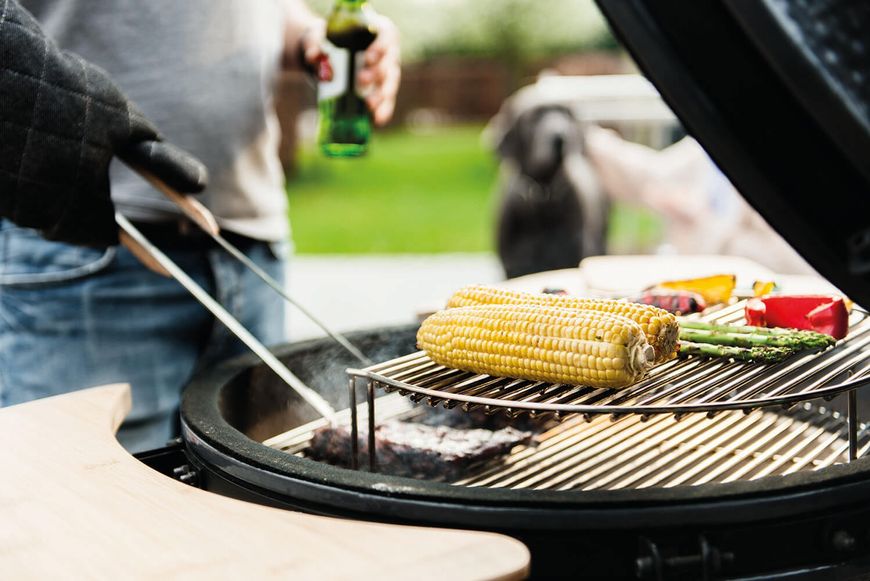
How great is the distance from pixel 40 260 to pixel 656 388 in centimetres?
173

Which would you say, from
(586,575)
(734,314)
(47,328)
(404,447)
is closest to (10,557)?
(586,575)

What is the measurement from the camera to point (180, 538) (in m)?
1.20

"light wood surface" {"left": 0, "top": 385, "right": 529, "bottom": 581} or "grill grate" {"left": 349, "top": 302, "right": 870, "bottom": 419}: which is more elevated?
"grill grate" {"left": 349, "top": 302, "right": 870, "bottom": 419}

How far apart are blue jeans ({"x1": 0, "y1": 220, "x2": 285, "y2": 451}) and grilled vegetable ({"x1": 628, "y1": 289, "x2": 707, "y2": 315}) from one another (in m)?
1.20

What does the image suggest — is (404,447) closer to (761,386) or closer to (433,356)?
(433,356)

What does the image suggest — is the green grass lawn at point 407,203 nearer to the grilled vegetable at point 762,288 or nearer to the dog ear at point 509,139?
the dog ear at point 509,139

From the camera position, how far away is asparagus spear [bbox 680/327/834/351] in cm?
176

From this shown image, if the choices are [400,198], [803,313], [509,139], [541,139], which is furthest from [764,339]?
[400,198]

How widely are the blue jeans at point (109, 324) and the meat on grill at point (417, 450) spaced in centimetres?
73

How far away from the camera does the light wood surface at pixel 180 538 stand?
112 cm

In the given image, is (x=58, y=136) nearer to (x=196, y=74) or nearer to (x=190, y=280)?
(x=190, y=280)

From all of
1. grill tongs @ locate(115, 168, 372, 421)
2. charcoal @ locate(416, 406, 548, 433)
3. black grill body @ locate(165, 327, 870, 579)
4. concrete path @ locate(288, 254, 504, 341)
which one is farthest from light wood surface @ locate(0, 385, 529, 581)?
concrete path @ locate(288, 254, 504, 341)

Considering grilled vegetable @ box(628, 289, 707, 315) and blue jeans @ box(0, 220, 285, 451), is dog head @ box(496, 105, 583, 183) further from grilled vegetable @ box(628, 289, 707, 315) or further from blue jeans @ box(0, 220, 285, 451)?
grilled vegetable @ box(628, 289, 707, 315)

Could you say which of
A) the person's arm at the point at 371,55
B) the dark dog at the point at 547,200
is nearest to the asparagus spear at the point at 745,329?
the person's arm at the point at 371,55
